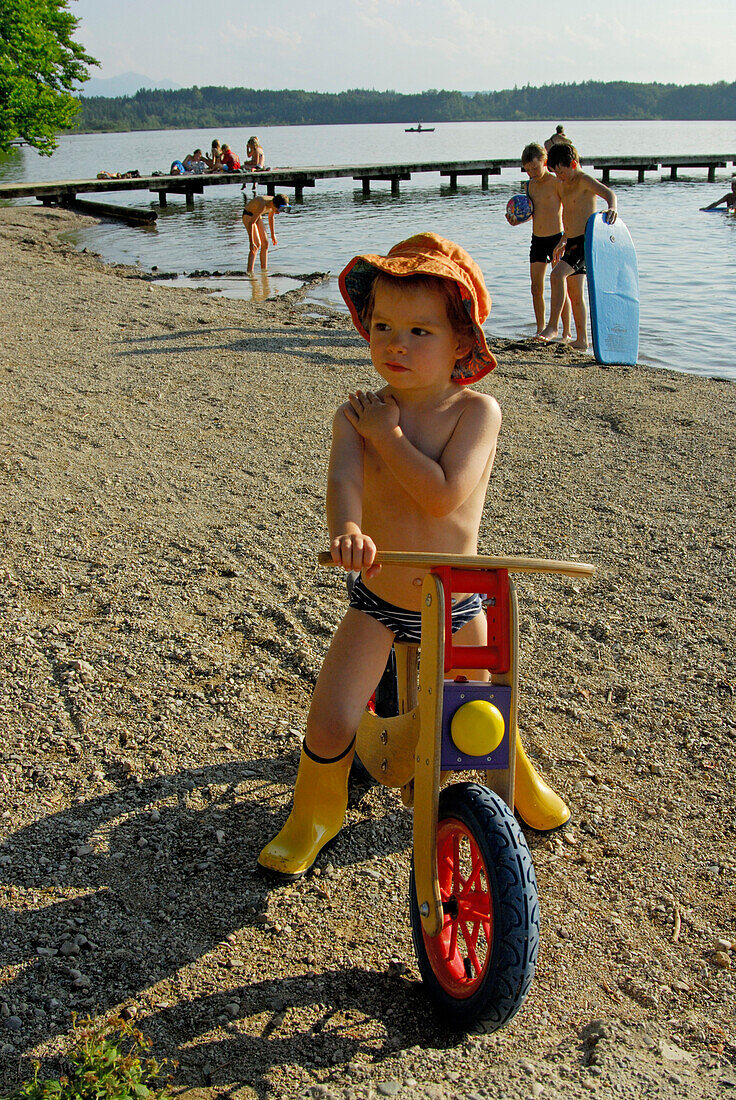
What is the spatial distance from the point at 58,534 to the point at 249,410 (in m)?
2.70

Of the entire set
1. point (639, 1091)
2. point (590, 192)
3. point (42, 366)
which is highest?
point (590, 192)

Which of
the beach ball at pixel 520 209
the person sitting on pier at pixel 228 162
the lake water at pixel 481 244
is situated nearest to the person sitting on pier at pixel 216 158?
the person sitting on pier at pixel 228 162

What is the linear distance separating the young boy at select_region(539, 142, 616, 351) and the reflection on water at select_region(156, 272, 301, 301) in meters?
4.92

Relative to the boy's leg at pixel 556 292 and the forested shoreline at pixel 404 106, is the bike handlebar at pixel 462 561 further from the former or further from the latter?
the forested shoreline at pixel 404 106

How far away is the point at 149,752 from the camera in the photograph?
2.90m

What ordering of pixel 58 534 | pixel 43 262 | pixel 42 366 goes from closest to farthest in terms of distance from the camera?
pixel 58 534 → pixel 42 366 → pixel 43 262

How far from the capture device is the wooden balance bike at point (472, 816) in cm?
176

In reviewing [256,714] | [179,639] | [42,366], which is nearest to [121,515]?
[179,639]

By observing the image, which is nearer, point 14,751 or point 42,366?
point 14,751

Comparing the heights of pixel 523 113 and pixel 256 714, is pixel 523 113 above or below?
above

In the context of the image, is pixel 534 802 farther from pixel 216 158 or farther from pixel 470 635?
pixel 216 158

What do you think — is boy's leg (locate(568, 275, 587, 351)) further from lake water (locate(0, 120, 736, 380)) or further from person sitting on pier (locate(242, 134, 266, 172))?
person sitting on pier (locate(242, 134, 266, 172))

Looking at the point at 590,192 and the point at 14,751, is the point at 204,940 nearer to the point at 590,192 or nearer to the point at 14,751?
the point at 14,751

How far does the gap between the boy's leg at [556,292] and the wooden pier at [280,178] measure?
18.5m
